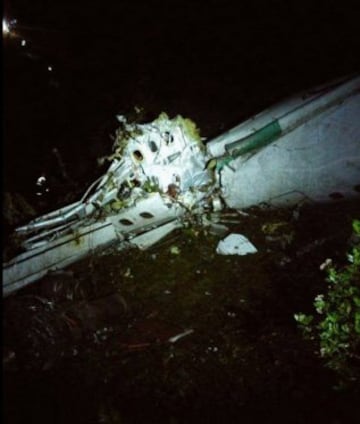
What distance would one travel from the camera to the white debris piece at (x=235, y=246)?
4.68 metres

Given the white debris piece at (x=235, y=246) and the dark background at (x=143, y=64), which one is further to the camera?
the dark background at (x=143, y=64)

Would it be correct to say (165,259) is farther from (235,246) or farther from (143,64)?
(143,64)

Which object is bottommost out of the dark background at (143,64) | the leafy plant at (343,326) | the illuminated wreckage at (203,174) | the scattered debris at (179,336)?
the leafy plant at (343,326)

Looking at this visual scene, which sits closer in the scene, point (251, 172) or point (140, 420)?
point (140, 420)

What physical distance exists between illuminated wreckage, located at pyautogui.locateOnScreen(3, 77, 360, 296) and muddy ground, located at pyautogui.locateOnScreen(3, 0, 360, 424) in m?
0.25

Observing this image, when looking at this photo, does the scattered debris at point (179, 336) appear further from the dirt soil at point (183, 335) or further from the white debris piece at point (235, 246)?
the white debris piece at point (235, 246)

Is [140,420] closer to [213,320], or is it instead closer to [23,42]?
[213,320]

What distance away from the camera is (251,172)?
536cm

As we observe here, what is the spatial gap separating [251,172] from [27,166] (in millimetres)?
3879

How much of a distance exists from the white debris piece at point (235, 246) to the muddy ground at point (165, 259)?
10 centimetres

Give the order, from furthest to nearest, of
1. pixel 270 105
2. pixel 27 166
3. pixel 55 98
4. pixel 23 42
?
1. pixel 23 42
2. pixel 55 98
3. pixel 27 166
4. pixel 270 105

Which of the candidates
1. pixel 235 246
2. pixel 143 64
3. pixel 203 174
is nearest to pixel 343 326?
pixel 235 246

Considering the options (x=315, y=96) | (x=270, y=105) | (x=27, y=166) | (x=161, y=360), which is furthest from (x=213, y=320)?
(x=27, y=166)

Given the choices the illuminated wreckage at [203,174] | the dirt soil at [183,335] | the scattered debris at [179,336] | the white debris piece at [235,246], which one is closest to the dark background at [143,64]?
the illuminated wreckage at [203,174]
